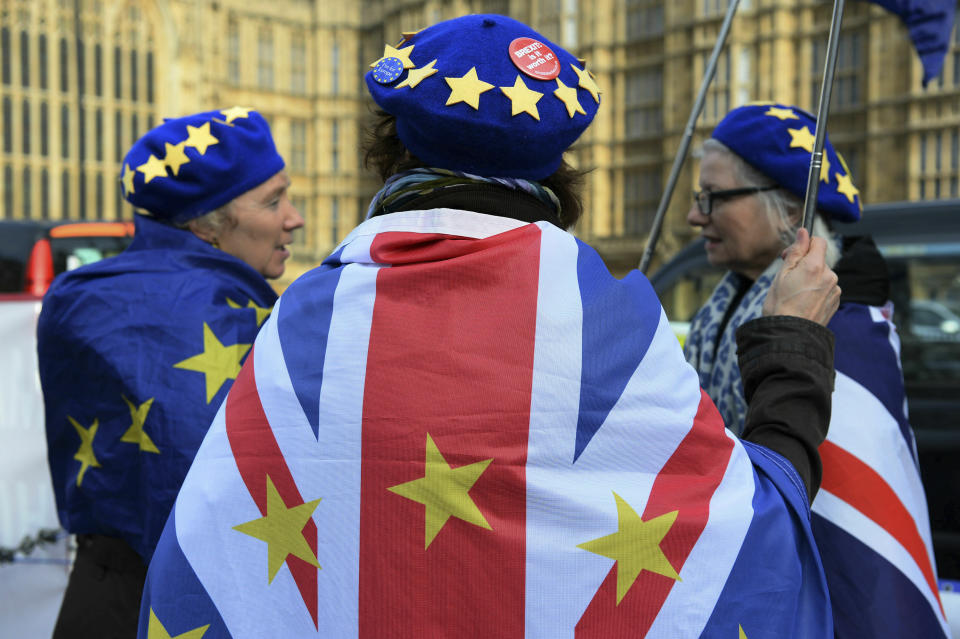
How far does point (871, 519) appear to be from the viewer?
A: 150 cm

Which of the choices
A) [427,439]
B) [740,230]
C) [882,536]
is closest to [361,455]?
[427,439]

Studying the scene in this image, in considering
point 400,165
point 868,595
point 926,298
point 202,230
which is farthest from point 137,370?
point 926,298

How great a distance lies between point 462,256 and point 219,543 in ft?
1.45

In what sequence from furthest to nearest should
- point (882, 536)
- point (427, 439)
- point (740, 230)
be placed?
point (740, 230), point (882, 536), point (427, 439)

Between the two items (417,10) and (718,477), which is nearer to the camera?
(718,477)

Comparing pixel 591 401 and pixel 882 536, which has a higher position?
pixel 591 401

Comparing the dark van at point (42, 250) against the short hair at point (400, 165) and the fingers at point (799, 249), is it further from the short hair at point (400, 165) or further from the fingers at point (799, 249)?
the fingers at point (799, 249)

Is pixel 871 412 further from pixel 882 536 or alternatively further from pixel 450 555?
pixel 450 555

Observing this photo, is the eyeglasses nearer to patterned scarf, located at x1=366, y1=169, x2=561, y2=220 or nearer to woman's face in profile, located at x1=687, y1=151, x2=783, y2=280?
woman's face in profile, located at x1=687, y1=151, x2=783, y2=280

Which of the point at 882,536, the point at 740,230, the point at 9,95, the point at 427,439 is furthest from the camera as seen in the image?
the point at 9,95

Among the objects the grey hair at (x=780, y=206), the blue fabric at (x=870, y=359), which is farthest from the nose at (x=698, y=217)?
the blue fabric at (x=870, y=359)

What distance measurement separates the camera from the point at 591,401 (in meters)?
0.98

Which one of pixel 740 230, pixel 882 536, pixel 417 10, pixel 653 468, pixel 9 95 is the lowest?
pixel 882 536

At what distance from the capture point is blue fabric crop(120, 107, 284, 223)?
5.90ft
